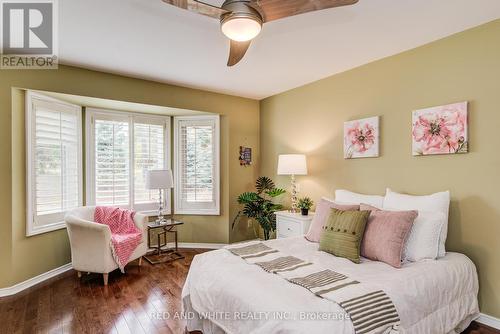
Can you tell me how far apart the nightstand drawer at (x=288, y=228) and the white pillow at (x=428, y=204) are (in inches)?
44.4

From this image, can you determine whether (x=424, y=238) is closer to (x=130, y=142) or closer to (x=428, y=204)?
(x=428, y=204)

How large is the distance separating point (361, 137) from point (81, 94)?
3405 mm

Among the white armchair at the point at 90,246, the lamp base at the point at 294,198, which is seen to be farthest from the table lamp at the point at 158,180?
the lamp base at the point at 294,198

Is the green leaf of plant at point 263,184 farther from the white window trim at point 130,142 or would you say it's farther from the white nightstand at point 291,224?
the white window trim at point 130,142

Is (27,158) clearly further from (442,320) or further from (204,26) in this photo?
(442,320)

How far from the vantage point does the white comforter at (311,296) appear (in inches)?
59.9

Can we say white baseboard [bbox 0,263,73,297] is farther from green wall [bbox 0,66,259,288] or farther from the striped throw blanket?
the striped throw blanket

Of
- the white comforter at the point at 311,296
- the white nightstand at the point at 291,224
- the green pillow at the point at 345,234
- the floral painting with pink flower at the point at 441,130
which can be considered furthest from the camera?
the white nightstand at the point at 291,224

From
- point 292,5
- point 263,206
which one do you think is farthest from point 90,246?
point 292,5

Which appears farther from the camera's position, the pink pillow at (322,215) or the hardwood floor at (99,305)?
the pink pillow at (322,215)

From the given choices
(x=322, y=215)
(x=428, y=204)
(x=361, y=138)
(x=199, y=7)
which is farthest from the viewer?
(x=361, y=138)

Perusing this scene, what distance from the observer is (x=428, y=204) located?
8.32 ft

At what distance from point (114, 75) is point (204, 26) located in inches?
71.6

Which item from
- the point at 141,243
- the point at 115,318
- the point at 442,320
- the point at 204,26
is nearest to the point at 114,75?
the point at 204,26
